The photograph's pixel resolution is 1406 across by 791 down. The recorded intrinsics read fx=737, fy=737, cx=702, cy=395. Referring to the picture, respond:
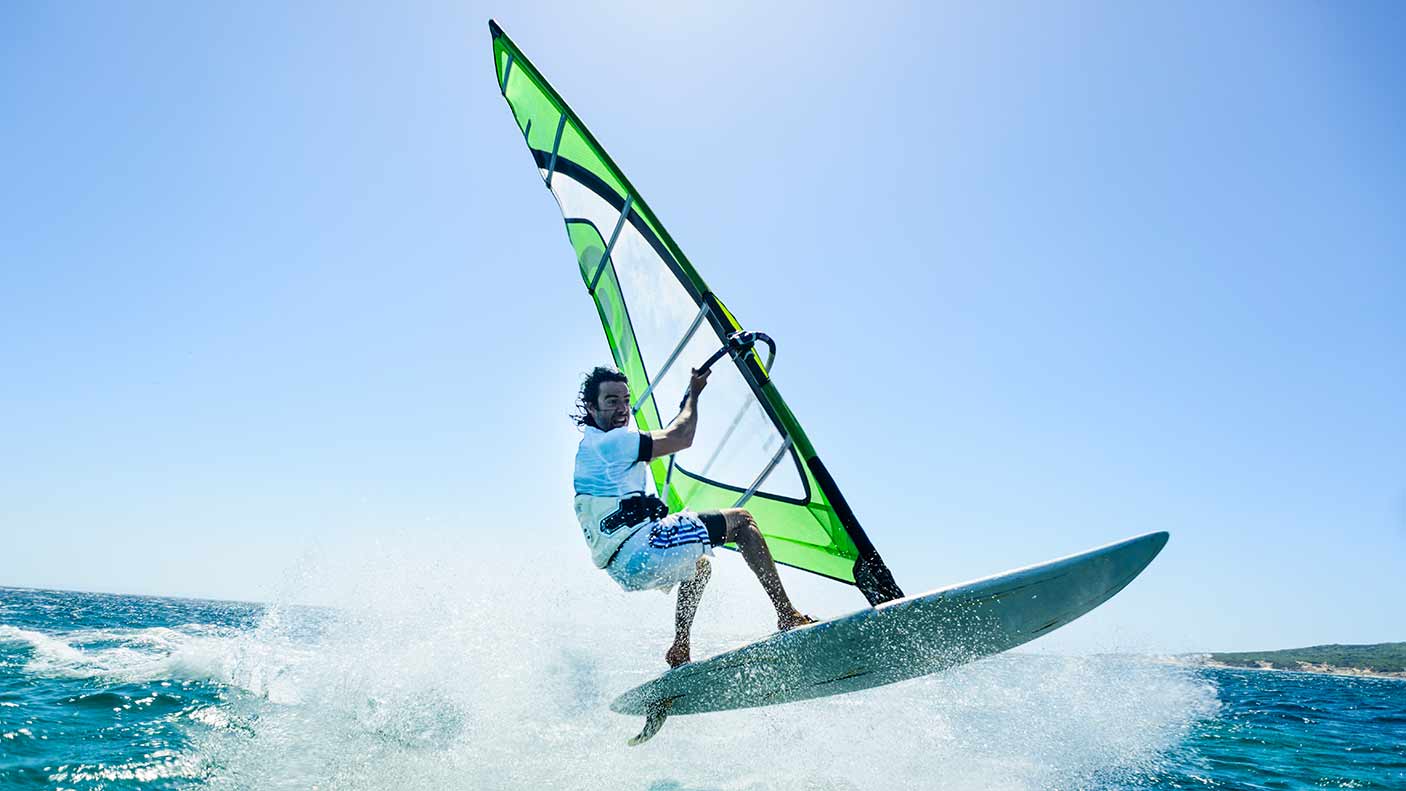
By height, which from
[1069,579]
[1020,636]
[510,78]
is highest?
[510,78]

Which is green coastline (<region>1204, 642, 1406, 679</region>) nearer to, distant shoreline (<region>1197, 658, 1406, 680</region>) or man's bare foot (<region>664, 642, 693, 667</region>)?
distant shoreline (<region>1197, 658, 1406, 680</region>)

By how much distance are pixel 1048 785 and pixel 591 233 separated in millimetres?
4969

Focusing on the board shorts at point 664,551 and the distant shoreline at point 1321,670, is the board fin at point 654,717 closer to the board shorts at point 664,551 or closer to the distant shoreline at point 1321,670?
the board shorts at point 664,551

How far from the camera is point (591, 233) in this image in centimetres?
565

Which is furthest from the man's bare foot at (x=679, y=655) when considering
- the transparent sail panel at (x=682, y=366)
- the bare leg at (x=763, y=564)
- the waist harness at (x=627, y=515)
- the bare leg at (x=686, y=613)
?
the transparent sail panel at (x=682, y=366)

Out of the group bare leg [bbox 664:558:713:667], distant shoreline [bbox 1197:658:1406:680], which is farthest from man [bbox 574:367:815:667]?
distant shoreline [bbox 1197:658:1406:680]

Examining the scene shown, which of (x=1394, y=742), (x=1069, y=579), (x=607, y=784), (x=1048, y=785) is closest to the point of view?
(x=1069, y=579)

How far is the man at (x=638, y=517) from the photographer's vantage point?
12.0ft

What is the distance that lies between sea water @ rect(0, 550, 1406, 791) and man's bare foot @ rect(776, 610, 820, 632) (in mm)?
595

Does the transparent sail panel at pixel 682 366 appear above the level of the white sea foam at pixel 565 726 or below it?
above

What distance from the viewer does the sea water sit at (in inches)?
163

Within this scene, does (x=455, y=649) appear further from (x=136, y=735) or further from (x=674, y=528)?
(x=674, y=528)

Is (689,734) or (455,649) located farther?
(455,649)

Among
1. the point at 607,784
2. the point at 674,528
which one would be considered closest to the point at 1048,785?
the point at 607,784
